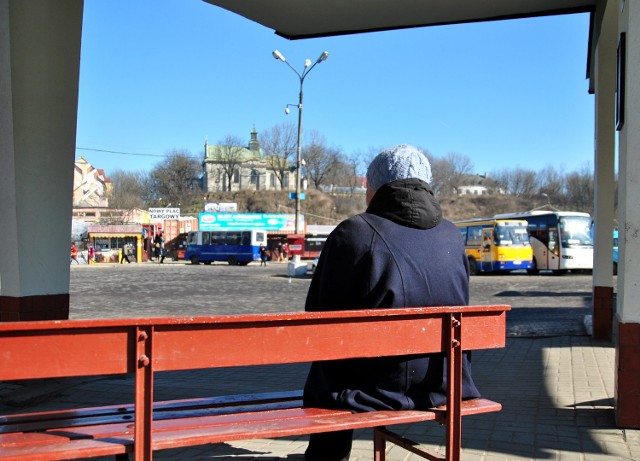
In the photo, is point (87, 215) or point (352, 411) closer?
point (352, 411)

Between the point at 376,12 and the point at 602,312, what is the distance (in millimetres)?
5377

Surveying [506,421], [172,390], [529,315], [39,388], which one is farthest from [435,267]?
[529,315]

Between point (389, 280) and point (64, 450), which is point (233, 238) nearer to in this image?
point (389, 280)

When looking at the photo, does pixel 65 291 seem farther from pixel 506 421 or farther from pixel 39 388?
pixel 506 421

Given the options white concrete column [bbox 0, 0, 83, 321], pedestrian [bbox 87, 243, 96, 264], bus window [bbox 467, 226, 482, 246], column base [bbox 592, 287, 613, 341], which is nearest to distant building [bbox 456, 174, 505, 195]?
pedestrian [bbox 87, 243, 96, 264]

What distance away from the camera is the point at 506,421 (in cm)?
511

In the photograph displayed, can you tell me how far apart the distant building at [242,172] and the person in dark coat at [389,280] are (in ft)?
343

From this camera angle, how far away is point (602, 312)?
30.9 ft

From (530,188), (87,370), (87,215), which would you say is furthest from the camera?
(530,188)

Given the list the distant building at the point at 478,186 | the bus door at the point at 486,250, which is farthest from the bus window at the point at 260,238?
the distant building at the point at 478,186

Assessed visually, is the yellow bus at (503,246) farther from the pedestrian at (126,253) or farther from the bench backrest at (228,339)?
the pedestrian at (126,253)

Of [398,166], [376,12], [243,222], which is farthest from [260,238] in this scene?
[398,166]

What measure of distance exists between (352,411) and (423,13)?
6965 millimetres

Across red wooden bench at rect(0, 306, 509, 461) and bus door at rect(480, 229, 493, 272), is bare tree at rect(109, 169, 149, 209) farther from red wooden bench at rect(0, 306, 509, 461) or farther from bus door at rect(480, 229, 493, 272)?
red wooden bench at rect(0, 306, 509, 461)
